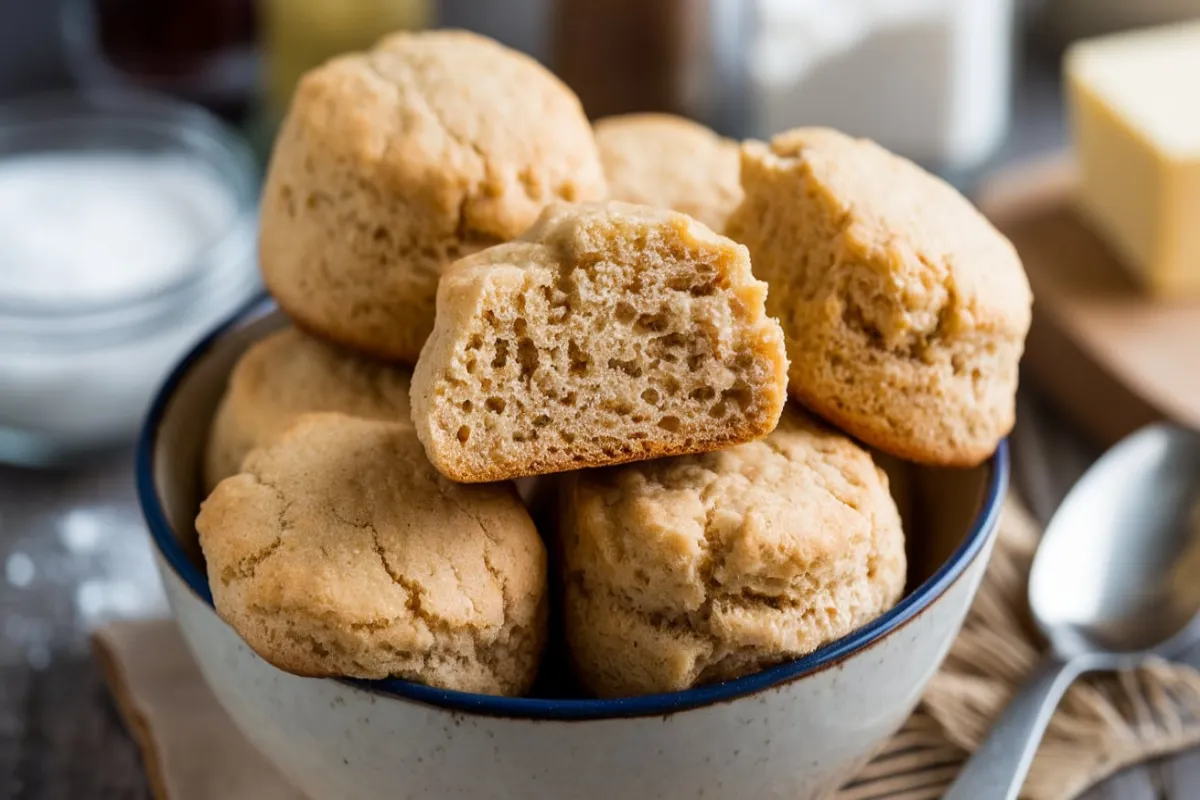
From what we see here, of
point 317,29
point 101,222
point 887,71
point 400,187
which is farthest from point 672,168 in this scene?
point 317,29

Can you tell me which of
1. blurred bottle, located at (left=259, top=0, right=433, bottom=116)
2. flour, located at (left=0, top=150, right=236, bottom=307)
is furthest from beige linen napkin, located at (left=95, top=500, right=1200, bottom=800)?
blurred bottle, located at (left=259, top=0, right=433, bottom=116)

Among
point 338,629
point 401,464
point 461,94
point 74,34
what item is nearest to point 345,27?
point 74,34

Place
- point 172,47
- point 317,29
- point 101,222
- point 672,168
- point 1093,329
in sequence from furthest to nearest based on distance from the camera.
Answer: point 172,47 < point 317,29 < point 101,222 < point 1093,329 < point 672,168

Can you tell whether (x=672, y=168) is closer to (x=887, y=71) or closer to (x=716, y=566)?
(x=716, y=566)

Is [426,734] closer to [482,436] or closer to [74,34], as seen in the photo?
[482,436]

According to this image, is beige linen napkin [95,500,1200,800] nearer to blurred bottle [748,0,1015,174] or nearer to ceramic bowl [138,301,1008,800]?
ceramic bowl [138,301,1008,800]

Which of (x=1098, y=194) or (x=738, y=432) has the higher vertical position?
(x=738, y=432)
